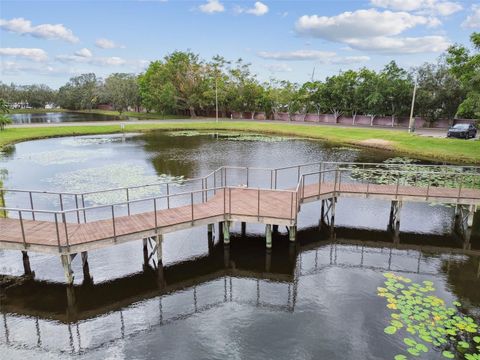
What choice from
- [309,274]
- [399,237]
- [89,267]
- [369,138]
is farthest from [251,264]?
[369,138]

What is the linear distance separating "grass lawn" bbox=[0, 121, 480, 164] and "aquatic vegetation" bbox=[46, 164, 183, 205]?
60.3ft

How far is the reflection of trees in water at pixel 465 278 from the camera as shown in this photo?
11102 mm

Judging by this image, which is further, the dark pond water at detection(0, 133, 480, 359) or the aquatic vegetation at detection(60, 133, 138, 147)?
the aquatic vegetation at detection(60, 133, 138, 147)

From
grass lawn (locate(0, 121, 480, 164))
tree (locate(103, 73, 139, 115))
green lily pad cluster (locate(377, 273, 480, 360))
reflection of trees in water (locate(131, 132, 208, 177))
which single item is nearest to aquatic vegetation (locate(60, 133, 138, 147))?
reflection of trees in water (locate(131, 132, 208, 177))

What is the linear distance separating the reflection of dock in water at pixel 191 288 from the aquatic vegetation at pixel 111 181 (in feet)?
25.4

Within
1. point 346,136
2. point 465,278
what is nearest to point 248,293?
point 465,278

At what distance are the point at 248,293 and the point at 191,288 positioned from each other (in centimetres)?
185

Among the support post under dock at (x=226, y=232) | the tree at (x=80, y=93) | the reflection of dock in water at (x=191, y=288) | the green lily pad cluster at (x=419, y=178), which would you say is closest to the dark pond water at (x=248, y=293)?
the reflection of dock in water at (x=191, y=288)

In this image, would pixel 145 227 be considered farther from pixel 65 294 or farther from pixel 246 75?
pixel 246 75

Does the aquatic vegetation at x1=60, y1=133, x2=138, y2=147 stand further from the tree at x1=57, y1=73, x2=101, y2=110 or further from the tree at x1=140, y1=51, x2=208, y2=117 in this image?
the tree at x1=57, y1=73, x2=101, y2=110

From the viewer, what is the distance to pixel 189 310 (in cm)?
1066

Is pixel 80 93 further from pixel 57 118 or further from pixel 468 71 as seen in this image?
pixel 468 71

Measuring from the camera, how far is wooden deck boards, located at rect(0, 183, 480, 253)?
12022 millimetres

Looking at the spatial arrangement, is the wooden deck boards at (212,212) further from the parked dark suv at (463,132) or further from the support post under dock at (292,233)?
the parked dark suv at (463,132)
